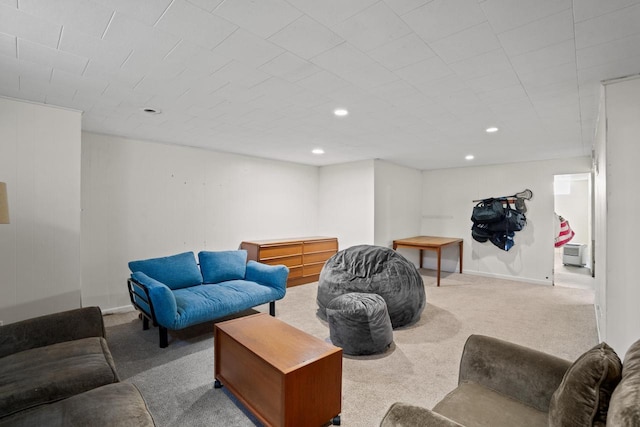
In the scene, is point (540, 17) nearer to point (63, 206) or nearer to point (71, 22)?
point (71, 22)

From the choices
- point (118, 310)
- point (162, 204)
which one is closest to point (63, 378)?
point (118, 310)

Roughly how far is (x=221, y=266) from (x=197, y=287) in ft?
1.38

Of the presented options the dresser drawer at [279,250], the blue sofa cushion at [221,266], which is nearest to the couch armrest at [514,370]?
the blue sofa cushion at [221,266]

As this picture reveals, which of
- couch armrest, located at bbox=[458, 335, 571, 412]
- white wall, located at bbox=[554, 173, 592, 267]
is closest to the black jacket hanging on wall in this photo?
white wall, located at bbox=[554, 173, 592, 267]

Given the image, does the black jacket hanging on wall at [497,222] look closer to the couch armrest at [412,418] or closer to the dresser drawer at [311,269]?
the dresser drawer at [311,269]

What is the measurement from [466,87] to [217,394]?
3042mm

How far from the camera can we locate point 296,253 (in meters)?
5.49

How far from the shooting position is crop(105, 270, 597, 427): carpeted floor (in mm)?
2115

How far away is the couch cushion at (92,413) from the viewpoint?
1.30 m

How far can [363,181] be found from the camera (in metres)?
5.87

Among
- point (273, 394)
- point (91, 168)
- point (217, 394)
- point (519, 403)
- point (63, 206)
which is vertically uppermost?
point (91, 168)

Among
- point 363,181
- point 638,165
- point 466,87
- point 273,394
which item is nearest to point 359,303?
point 273,394

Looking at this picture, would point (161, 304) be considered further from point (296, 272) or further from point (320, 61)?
point (296, 272)

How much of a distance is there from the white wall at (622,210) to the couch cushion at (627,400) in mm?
1582
